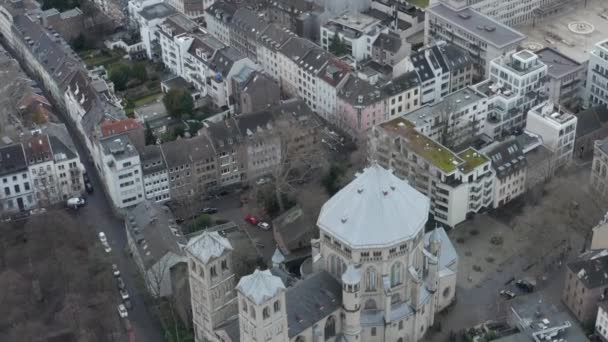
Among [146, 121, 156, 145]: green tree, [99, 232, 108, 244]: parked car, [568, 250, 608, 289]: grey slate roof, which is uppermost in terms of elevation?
[146, 121, 156, 145]: green tree

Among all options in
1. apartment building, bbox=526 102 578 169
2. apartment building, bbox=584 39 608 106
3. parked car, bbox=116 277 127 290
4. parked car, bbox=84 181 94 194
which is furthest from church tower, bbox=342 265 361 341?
apartment building, bbox=584 39 608 106

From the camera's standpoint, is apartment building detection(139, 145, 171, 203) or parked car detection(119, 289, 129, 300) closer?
parked car detection(119, 289, 129, 300)

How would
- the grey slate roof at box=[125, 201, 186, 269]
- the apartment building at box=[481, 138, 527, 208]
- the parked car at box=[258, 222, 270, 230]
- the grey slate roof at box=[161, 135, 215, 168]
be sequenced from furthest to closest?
the grey slate roof at box=[161, 135, 215, 168]
the apartment building at box=[481, 138, 527, 208]
the parked car at box=[258, 222, 270, 230]
the grey slate roof at box=[125, 201, 186, 269]

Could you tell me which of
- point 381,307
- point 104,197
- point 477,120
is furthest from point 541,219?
point 104,197

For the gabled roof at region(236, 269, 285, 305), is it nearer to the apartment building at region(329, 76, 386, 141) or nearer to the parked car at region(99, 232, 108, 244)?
the parked car at region(99, 232, 108, 244)

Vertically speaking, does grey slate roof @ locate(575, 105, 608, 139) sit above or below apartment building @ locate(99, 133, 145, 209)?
below

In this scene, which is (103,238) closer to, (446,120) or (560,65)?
(446,120)

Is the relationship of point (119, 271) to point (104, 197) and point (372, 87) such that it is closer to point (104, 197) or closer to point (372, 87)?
point (104, 197)

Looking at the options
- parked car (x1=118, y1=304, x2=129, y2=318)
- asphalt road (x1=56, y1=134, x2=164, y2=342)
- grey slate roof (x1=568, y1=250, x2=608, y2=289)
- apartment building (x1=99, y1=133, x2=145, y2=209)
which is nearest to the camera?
grey slate roof (x1=568, y1=250, x2=608, y2=289)
